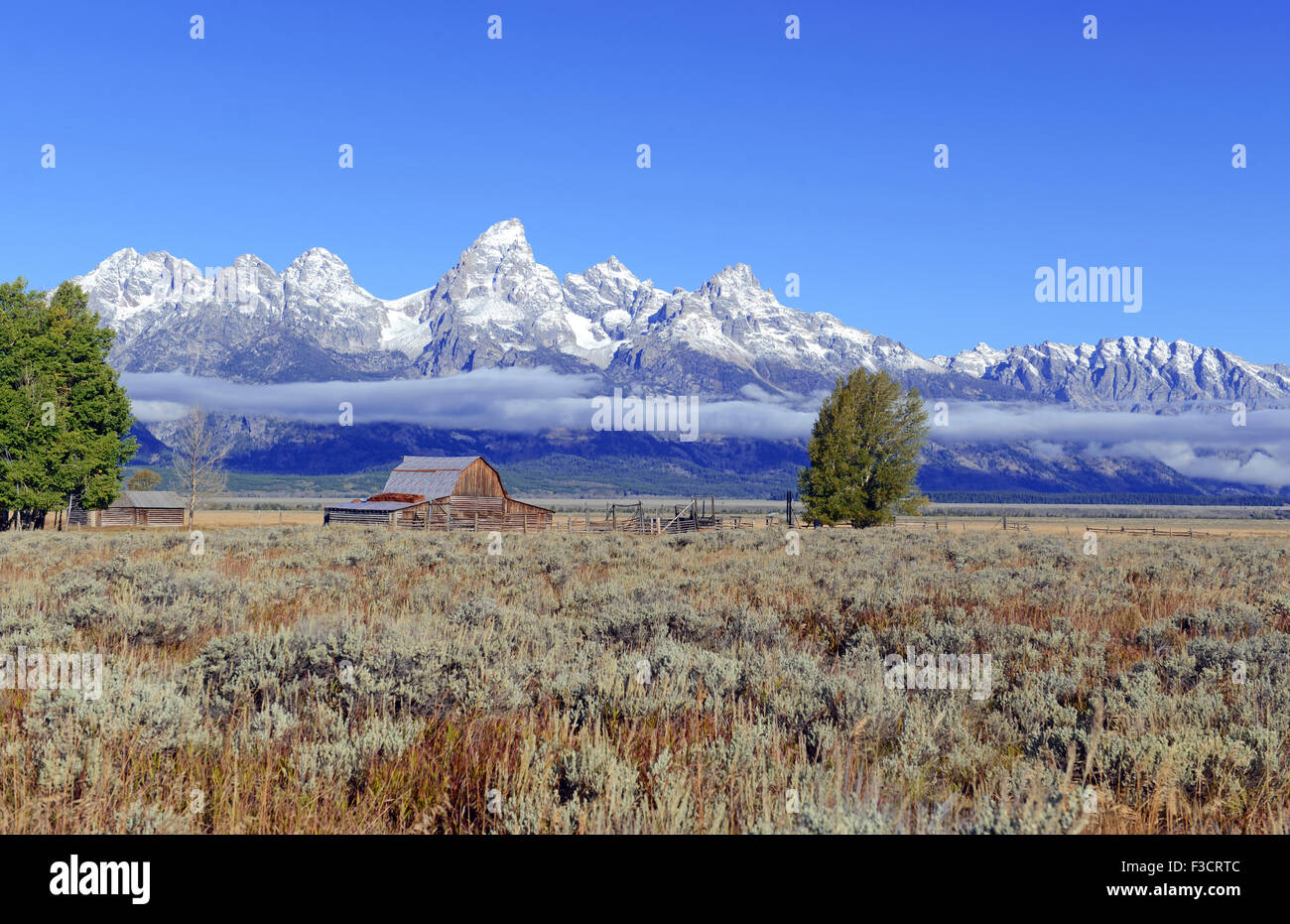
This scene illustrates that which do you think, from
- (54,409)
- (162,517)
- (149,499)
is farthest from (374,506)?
(149,499)

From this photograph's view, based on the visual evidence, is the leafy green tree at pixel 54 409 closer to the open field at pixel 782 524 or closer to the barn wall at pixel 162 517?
the open field at pixel 782 524

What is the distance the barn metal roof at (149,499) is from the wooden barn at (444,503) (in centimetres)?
2246

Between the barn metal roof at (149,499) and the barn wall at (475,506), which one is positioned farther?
the barn metal roof at (149,499)

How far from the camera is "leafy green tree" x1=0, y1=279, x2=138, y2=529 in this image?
107 ft

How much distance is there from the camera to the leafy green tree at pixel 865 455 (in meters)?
46.5

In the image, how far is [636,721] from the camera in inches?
194

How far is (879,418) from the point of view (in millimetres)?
47500

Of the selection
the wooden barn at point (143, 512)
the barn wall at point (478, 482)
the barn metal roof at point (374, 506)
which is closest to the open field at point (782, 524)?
the wooden barn at point (143, 512)

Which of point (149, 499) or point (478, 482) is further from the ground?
point (478, 482)

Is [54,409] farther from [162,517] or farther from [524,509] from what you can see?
[524,509]

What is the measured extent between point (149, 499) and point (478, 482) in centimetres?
3193

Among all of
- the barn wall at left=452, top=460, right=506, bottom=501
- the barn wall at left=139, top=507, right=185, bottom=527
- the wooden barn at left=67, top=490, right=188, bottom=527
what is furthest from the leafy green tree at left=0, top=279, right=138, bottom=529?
the barn wall at left=139, top=507, right=185, bottom=527
